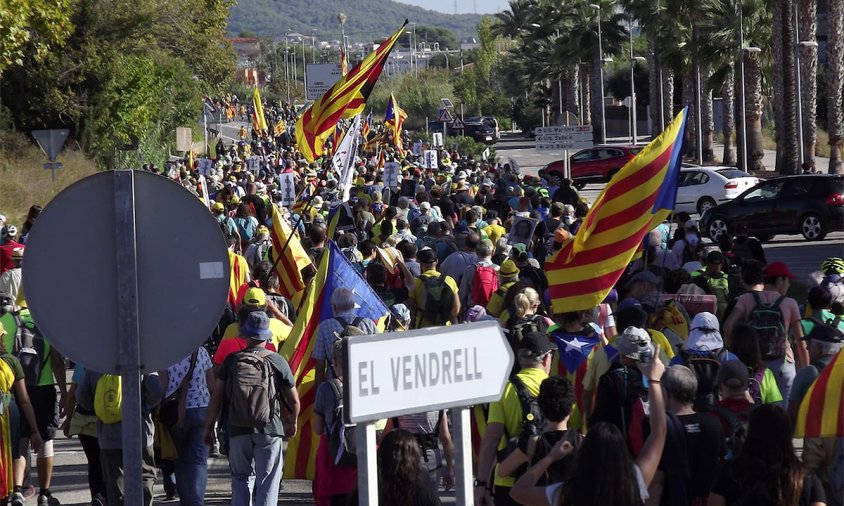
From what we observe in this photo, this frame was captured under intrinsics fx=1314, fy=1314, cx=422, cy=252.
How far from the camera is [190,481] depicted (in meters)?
8.00

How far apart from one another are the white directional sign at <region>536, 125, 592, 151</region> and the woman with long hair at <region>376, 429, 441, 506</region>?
20864 millimetres

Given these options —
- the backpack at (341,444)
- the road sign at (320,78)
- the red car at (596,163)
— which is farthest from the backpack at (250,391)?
the red car at (596,163)

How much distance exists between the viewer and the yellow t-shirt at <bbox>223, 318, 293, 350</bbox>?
895cm

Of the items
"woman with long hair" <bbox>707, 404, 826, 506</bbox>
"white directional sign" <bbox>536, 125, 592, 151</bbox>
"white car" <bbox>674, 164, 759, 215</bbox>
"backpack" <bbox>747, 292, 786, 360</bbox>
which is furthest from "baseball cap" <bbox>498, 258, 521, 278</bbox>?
"white car" <bbox>674, 164, 759, 215</bbox>

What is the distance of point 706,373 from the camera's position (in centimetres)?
657

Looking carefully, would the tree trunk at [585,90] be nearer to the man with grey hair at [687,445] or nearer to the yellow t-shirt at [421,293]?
the yellow t-shirt at [421,293]

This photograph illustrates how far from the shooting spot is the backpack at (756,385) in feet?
22.4

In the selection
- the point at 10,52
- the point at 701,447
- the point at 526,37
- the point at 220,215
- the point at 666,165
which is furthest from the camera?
the point at 526,37

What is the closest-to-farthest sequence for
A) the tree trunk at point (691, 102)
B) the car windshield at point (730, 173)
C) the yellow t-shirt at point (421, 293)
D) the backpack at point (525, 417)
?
the backpack at point (525, 417), the yellow t-shirt at point (421, 293), the car windshield at point (730, 173), the tree trunk at point (691, 102)

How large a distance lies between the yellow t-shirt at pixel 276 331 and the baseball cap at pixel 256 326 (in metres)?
1.61

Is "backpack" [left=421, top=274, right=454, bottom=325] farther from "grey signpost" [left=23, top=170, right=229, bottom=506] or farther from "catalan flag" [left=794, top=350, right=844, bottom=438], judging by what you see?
"grey signpost" [left=23, top=170, right=229, bottom=506]

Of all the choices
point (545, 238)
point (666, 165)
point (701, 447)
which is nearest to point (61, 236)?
point (701, 447)

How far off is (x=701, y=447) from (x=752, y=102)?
39.6 m

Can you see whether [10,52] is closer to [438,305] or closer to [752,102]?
[438,305]
